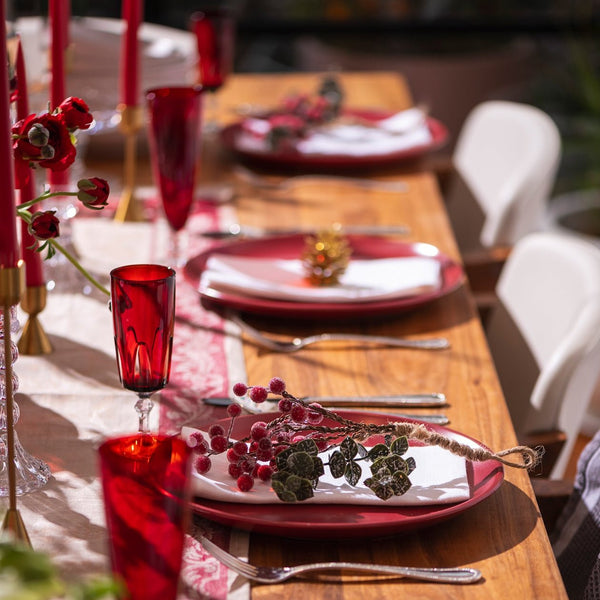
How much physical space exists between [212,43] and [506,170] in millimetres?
733

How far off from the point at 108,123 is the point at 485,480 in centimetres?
125

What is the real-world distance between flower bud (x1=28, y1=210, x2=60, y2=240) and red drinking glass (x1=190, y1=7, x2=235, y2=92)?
1.12m

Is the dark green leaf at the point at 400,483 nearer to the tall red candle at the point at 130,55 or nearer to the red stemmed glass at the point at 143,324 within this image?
the red stemmed glass at the point at 143,324

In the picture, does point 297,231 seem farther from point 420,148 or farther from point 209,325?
point 420,148

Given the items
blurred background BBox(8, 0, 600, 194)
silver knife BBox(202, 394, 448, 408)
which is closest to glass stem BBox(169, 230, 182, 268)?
silver knife BBox(202, 394, 448, 408)

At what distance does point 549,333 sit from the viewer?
1566mm

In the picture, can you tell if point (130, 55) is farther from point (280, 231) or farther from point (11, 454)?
point (11, 454)

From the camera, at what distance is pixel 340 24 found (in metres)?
4.50

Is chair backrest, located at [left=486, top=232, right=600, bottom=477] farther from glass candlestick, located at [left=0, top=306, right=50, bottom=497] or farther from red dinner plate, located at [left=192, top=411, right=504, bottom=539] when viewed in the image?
glass candlestick, located at [left=0, top=306, right=50, bottom=497]

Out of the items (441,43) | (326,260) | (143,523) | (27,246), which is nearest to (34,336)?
(27,246)

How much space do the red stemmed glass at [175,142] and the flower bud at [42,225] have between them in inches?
19.3

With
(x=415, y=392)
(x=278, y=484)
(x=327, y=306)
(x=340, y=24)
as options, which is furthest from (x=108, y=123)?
(x=340, y=24)

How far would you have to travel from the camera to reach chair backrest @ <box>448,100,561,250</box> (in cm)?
209

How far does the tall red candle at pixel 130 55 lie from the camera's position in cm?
169
